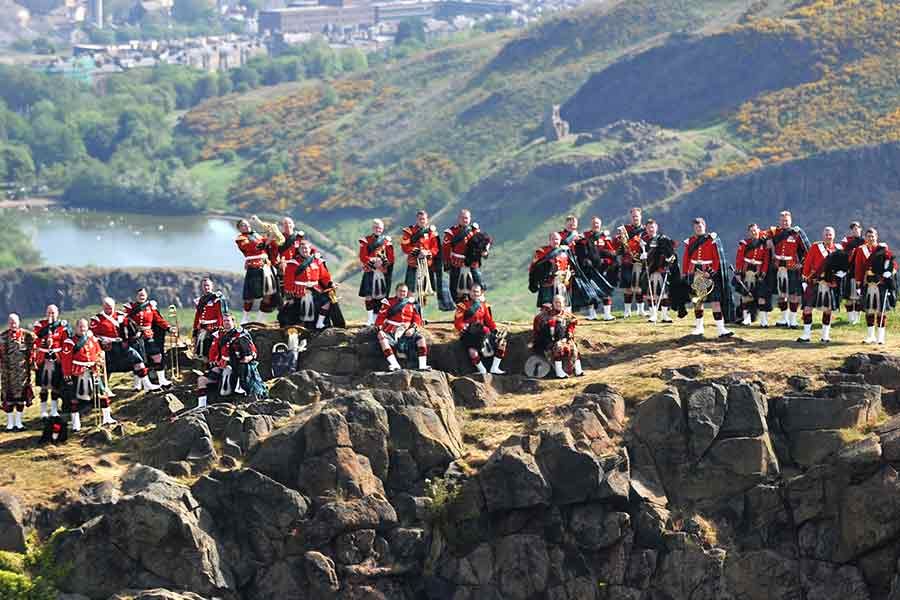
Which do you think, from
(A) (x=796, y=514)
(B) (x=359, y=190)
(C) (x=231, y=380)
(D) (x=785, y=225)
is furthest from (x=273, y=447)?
(B) (x=359, y=190)

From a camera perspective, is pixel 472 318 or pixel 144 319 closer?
pixel 472 318

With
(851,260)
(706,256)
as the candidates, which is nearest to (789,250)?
(706,256)

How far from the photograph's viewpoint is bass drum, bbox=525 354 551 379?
136 ft

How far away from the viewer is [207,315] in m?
41.8

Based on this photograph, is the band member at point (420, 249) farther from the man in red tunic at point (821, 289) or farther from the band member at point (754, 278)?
the man in red tunic at point (821, 289)

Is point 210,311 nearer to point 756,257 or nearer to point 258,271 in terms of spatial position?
point 258,271

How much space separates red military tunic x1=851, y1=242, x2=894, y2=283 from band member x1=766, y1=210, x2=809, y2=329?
7.10 feet

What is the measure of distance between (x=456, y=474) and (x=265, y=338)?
269 inches

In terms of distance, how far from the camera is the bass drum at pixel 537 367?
41531 millimetres

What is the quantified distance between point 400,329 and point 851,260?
9285 mm

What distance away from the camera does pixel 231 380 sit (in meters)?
40.5

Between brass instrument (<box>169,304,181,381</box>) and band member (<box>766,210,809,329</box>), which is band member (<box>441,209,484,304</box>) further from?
band member (<box>766,210,809,329</box>)

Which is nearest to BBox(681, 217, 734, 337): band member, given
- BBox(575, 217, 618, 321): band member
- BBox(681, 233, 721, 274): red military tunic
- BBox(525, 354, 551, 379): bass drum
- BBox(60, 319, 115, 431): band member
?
BBox(681, 233, 721, 274): red military tunic

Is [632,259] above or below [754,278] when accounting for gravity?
above
